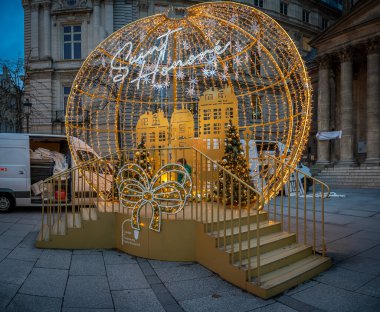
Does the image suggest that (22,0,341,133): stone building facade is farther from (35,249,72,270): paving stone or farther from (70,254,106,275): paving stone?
(70,254,106,275): paving stone

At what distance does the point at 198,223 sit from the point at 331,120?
78.9 ft

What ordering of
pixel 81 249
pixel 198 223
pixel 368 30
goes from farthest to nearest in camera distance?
pixel 368 30 → pixel 81 249 → pixel 198 223

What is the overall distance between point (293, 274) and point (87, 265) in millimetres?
3304

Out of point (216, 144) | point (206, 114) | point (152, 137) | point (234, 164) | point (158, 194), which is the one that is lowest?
point (158, 194)

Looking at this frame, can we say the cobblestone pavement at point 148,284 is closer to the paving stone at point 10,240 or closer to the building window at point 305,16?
the paving stone at point 10,240

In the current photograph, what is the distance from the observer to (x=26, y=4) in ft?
84.2

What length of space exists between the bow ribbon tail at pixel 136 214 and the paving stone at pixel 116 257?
560 millimetres

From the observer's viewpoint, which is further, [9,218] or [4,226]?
[9,218]

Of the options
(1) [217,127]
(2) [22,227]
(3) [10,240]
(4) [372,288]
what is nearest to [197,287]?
(4) [372,288]

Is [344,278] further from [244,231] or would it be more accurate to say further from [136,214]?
[136,214]

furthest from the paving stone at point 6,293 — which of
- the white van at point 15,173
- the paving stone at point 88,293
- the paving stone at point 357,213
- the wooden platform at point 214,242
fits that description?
the paving stone at point 357,213

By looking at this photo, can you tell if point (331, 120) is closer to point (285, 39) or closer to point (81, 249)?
point (285, 39)

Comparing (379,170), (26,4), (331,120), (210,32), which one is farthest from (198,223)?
(26,4)

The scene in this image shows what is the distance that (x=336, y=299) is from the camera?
3.93 m
